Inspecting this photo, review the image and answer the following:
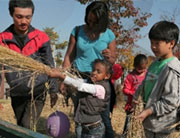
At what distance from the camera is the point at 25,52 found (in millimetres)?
2396

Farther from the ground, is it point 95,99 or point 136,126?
point 95,99

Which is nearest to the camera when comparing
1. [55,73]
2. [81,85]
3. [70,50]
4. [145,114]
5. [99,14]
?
[145,114]

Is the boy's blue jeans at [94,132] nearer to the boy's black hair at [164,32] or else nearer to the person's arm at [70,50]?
the person's arm at [70,50]

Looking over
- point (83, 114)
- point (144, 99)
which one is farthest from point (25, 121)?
point (144, 99)

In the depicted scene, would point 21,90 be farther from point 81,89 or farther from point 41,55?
point 81,89

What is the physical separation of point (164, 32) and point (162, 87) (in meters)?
0.41

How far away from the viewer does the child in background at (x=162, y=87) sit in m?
1.83

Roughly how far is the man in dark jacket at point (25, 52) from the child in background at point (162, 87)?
3.06ft

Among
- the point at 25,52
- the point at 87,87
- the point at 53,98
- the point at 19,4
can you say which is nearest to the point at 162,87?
the point at 87,87

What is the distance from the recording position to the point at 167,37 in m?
1.94

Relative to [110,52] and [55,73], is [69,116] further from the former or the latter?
[55,73]

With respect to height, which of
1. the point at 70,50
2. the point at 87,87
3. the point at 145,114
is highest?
the point at 70,50

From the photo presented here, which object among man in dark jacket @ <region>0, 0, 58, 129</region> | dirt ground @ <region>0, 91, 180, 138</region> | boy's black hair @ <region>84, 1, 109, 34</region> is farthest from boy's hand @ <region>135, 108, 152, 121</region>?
dirt ground @ <region>0, 91, 180, 138</region>

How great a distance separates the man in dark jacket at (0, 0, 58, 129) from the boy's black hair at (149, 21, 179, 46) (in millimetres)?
1013
